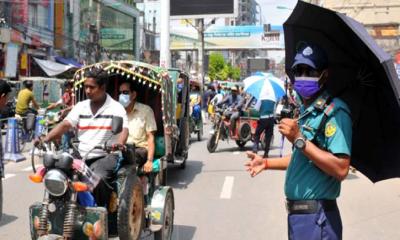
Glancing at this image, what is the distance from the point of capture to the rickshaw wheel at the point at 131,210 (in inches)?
161

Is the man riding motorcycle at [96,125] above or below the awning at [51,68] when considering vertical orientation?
below

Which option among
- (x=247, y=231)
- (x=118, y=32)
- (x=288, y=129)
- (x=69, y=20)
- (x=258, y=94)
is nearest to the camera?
(x=288, y=129)

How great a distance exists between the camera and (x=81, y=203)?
381 centimetres

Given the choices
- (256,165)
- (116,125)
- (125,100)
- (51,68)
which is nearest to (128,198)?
(116,125)

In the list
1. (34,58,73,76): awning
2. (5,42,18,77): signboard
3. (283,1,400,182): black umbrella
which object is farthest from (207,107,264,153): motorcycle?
(34,58,73,76): awning

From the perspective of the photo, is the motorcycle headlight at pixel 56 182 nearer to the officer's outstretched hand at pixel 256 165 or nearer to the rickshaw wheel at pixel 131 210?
the rickshaw wheel at pixel 131 210

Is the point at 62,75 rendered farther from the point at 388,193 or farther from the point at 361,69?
the point at 361,69

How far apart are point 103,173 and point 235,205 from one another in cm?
364

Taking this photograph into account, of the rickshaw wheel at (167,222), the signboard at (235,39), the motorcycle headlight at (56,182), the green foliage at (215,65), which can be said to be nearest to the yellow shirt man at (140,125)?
the rickshaw wheel at (167,222)

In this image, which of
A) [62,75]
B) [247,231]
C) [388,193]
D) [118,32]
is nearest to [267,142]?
[388,193]

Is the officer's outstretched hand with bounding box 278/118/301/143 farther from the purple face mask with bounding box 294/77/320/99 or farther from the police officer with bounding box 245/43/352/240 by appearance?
the purple face mask with bounding box 294/77/320/99

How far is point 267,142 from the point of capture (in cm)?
1229

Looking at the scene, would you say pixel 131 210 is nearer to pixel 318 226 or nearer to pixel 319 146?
pixel 318 226

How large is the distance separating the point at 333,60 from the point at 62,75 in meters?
24.8
